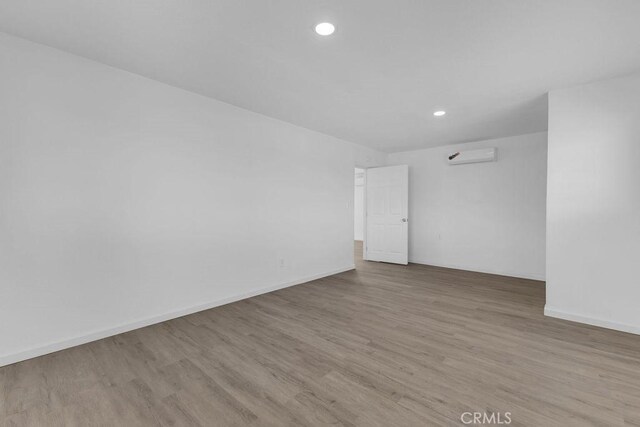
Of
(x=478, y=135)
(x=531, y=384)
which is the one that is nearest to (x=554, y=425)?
(x=531, y=384)

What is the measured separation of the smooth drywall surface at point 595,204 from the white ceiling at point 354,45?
0.96 feet

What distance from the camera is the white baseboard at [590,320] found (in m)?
2.80

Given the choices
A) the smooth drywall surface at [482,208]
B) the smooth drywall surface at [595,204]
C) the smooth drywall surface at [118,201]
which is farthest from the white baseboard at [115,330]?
the smooth drywall surface at [482,208]

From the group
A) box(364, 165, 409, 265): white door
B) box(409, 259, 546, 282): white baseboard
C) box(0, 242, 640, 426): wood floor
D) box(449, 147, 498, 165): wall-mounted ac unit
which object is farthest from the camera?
box(364, 165, 409, 265): white door

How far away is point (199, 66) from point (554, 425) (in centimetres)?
371

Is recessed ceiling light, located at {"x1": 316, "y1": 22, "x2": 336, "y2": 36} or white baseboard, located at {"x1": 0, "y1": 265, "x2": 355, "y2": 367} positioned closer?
recessed ceiling light, located at {"x1": 316, "y1": 22, "x2": 336, "y2": 36}

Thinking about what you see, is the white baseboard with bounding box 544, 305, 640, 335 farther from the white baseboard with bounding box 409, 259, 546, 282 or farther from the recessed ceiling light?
the recessed ceiling light

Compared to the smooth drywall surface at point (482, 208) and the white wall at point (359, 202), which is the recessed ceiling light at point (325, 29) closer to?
the smooth drywall surface at point (482, 208)

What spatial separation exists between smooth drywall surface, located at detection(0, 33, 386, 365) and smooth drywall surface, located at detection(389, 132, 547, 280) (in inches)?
137

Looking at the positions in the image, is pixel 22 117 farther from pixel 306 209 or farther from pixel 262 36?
pixel 306 209

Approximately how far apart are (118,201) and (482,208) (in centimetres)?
583

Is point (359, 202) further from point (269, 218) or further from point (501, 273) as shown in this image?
point (269, 218)

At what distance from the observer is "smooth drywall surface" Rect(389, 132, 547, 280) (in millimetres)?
4957

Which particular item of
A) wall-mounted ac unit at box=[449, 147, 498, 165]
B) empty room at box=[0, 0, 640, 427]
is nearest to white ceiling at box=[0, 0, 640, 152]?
empty room at box=[0, 0, 640, 427]
